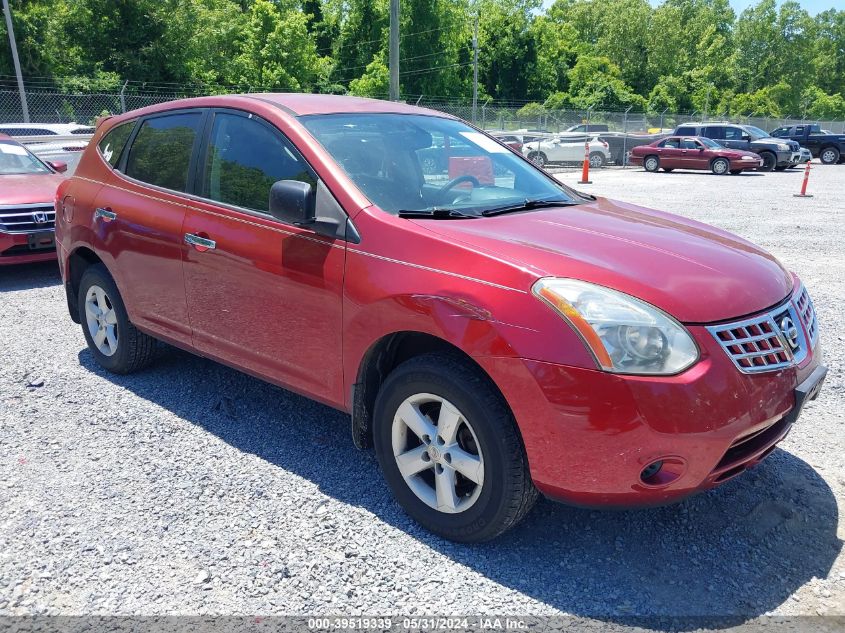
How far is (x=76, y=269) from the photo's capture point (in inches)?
197

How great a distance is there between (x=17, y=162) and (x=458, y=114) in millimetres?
24568

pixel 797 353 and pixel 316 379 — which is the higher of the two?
pixel 797 353

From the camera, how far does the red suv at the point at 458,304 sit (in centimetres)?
251

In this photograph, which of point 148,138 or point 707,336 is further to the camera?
point 148,138

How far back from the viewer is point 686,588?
2727mm

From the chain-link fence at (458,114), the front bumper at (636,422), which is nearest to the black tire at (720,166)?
the chain-link fence at (458,114)

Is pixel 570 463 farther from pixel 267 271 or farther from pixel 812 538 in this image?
pixel 267 271

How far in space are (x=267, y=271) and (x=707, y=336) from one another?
204 cm

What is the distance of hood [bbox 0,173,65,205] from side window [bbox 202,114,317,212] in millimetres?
4758

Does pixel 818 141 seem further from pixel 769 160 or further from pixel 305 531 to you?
pixel 305 531

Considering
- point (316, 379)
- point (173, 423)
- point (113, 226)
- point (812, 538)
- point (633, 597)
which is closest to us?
point (633, 597)

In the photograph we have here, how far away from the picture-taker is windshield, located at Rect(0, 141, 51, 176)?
29.0 ft

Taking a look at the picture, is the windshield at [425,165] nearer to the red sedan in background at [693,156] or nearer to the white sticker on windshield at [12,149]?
the white sticker on windshield at [12,149]

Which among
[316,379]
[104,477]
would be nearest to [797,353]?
[316,379]
